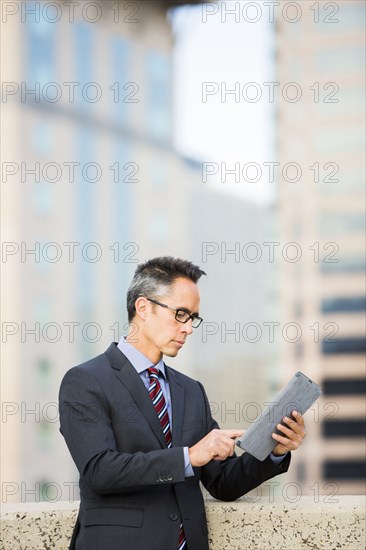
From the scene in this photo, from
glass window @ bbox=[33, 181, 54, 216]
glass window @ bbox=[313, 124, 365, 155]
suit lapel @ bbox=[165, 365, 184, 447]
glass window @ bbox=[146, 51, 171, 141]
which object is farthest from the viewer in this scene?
glass window @ bbox=[146, 51, 171, 141]

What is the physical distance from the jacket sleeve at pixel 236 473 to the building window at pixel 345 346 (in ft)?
281

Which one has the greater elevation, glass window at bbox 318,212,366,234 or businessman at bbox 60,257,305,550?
glass window at bbox 318,212,366,234

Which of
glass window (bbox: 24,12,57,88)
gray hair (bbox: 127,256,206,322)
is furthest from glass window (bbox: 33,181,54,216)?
gray hair (bbox: 127,256,206,322)

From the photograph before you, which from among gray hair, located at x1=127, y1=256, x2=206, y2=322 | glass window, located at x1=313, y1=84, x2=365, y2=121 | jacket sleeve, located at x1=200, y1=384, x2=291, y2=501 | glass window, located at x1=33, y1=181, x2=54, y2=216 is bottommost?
jacket sleeve, located at x1=200, y1=384, x2=291, y2=501

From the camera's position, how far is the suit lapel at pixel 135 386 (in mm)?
3268

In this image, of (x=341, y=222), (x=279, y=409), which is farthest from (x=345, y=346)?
(x=279, y=409)

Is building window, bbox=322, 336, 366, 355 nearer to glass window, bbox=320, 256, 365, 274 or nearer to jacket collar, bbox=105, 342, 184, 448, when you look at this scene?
glass window, bbox=320, 256, 365, 274

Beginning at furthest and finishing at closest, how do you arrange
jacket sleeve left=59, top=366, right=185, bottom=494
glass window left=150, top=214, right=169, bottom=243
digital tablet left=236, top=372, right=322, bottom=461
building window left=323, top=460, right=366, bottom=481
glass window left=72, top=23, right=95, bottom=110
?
A: glass window left=72, top=23, right=95, bottom=110, glass window left=150, top=214, right=169, bottom=243, building window left=323, top=460, right=366, bottom=481, digital tablet left=236, top=372, right=322, bottom=461, jacket sleeve left=59, top=366, right=185, bottom=494

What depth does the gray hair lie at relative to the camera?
341 centimetres

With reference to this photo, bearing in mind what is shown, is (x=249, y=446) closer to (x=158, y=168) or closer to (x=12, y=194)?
(x=12, y=194)

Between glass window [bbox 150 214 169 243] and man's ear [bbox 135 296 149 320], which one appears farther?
glass window [bbox 150 214 169 243]

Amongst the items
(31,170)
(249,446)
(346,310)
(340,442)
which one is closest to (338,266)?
(346,310)

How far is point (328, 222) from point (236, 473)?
9412 centimetres

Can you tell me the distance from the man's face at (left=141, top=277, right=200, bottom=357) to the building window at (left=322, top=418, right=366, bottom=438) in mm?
87528
